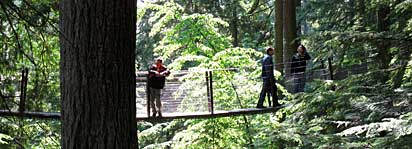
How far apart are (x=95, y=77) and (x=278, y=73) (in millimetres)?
4773

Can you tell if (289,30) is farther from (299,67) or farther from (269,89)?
(269,89)

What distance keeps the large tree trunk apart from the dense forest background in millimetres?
355

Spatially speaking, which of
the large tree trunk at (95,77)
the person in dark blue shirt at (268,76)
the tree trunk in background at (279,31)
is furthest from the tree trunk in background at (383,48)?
the tree trunk in background at (279,31)

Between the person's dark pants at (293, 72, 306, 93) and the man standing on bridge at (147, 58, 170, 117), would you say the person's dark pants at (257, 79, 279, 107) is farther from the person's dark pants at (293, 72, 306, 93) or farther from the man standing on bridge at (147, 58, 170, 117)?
the man standing on bridge at (147, 58, 170, 117)

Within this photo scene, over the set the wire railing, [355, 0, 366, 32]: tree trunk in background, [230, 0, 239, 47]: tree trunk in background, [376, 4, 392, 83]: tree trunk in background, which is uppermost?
[230, 0, 239, 47]: tree trunk in background

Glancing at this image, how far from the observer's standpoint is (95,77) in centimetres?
205

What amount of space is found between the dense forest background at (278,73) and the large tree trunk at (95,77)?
35 cm

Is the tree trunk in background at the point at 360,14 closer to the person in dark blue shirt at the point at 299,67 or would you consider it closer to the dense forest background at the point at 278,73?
the dense forest background at the point at 278,73

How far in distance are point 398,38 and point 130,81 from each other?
197 cm

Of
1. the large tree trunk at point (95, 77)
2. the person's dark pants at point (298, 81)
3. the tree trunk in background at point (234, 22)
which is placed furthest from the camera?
the tree trunk in background at point (234, 22)

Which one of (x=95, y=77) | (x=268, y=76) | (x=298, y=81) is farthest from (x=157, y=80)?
(x=95, y=77)

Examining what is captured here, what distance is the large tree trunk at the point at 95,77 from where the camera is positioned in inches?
80.4

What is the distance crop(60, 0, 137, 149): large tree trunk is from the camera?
2041 millimetres

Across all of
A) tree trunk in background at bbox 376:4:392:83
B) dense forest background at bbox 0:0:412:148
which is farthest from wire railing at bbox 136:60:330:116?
tree trunk in background at bbox 376:4:392:83
